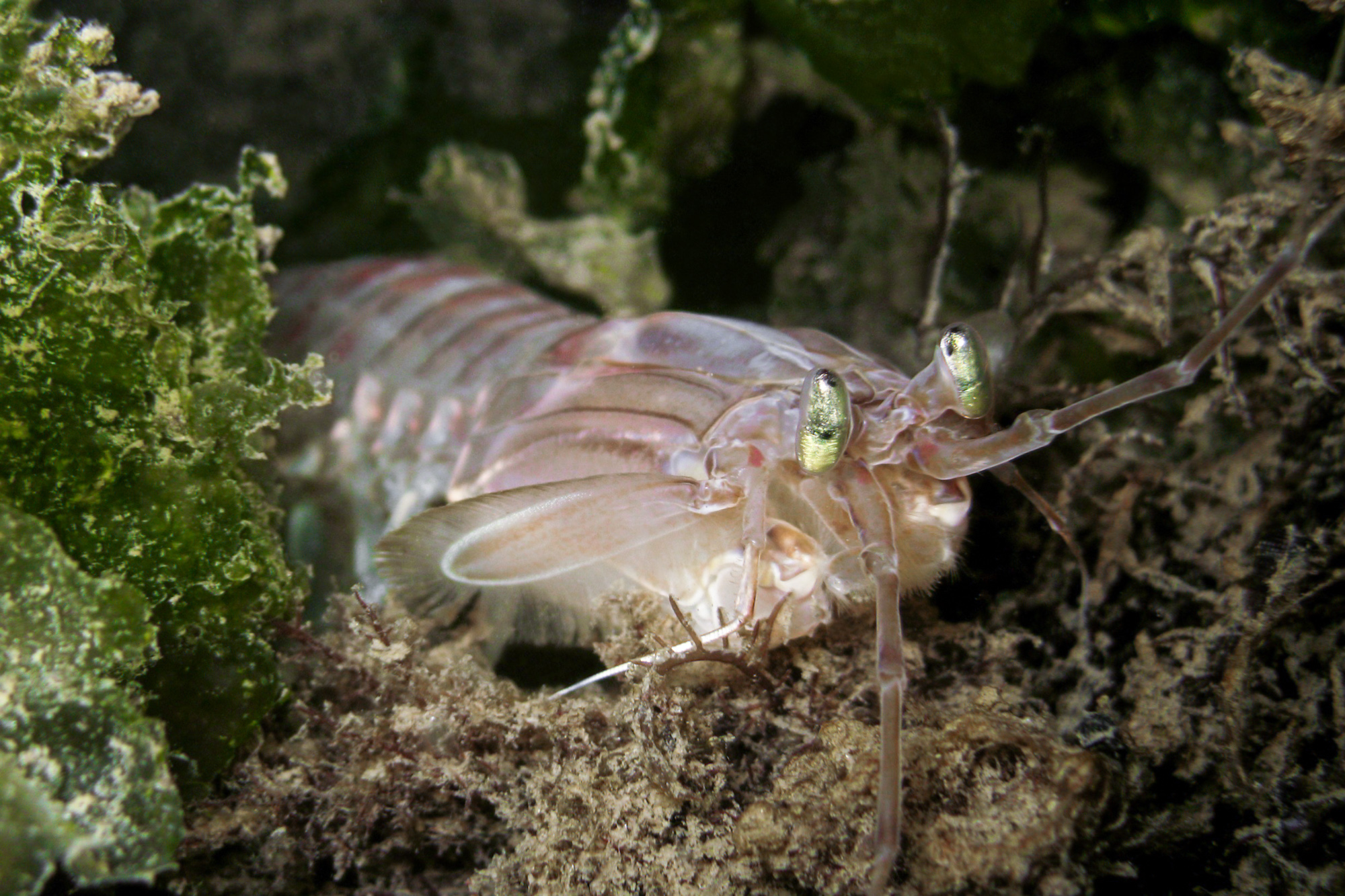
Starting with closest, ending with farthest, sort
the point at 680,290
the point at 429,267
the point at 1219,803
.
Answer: the point at 1219,803 → the point at 429,267 → the point at 680,290

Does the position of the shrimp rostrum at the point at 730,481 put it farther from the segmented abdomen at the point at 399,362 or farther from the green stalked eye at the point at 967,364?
the segmented abdomen at the point at 399,362

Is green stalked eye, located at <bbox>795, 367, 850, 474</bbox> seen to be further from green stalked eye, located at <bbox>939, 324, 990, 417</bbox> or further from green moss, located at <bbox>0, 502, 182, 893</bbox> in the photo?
green moss, located at <bbox>0, 502, 182, 893</bbox>

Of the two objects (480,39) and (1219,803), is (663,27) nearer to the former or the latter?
(480,39)

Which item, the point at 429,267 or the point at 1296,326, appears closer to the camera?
the point at 1296,326

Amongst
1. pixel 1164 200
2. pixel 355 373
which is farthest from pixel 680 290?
pixel 1164 200

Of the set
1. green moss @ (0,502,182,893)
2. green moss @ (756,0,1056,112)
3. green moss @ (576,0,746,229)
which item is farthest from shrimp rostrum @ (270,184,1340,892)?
green moss @ (756,0,1056,112)

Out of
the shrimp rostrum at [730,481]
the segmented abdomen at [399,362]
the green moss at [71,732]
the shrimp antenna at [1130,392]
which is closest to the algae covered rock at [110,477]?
the green moss at [71,732]

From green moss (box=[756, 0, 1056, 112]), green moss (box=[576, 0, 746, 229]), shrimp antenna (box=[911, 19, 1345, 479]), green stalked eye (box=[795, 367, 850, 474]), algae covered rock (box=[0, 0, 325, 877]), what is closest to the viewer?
shrimp antenna (box=[911, 19, 1345, 479])
